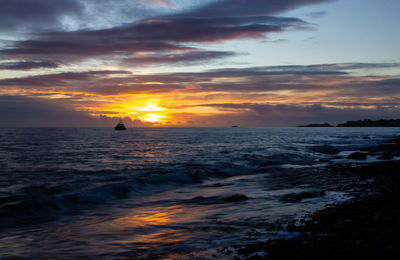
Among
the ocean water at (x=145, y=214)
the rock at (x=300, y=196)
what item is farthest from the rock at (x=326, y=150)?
the rock at (x=300, y=196)

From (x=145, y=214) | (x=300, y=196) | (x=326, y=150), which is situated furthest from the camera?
(x=326, y=150)

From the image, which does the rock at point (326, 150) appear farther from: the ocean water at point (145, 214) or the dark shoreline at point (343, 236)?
the dark shoreline at point (343, 236)

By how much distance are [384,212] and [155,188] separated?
11563mm

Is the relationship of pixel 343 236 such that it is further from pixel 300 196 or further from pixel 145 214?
pixel 145 214

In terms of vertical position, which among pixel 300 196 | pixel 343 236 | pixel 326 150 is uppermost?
pixel 343 236

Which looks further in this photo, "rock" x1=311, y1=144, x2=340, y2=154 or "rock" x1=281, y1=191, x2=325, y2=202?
"rock" x1=311, y1=144, x2=340, y2=154

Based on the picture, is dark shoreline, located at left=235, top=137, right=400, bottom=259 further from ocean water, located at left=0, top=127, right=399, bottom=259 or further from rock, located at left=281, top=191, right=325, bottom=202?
rock, located at left=281, top=191, right=325, bottom=202

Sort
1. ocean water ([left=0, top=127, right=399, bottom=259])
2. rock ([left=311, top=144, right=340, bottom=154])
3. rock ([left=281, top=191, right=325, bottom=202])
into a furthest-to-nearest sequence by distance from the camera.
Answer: rock ([left=311, top=144, right=340, bottom=154])
rock ([left=281, top=191, right=325, bottom=202])
ocean water ([left=0, top=127, right=399, bottom=259])

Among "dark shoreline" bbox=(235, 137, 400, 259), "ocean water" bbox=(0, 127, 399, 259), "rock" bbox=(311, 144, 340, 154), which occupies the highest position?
"dark shoreline" bbox=(235, 137, 400, 259)

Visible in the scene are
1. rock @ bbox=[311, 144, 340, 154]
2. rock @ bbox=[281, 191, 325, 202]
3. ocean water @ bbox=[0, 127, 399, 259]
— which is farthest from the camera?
rock @ bbox=[311, 144, 340, 154]

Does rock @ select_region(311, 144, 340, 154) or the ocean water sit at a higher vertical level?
the ocean water

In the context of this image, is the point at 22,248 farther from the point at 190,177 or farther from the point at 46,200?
the point at 190,177

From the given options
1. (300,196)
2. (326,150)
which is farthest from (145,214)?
(326,150)

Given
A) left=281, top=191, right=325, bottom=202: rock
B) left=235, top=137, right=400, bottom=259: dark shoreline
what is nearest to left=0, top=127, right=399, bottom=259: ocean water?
left=281, top=191, right=325, bottom=202: rock
